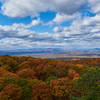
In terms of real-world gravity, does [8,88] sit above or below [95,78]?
below

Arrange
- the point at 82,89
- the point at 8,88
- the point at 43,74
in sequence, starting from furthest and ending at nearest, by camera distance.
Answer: the point at 43,74 → the point at 8,88 → the point at 82,89

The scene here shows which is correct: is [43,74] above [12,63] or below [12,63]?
below

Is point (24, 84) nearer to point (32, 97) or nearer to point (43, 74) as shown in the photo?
point (32, 97)

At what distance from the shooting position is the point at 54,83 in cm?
3008

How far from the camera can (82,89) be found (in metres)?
19.0

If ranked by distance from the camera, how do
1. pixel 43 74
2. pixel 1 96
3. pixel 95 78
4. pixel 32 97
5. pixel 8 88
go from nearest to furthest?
pixel 95 78 < pixel 1 96 < pixel 8 88 < pixel 32 97 < pixel 43 74

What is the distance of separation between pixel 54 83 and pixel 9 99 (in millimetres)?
12002

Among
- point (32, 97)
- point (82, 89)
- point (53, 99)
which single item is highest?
point (82, 89)

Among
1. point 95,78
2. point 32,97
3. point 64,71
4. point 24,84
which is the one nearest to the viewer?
point 95,78

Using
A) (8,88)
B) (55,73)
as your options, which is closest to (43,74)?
(55,73)

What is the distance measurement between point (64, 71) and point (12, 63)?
1134 inches

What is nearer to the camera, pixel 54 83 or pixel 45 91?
pixel 45 91

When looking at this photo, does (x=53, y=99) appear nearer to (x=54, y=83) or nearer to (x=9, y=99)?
(x=54, y=83)

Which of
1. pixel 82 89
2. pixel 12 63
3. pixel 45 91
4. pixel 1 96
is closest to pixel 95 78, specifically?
pixel 82 89
